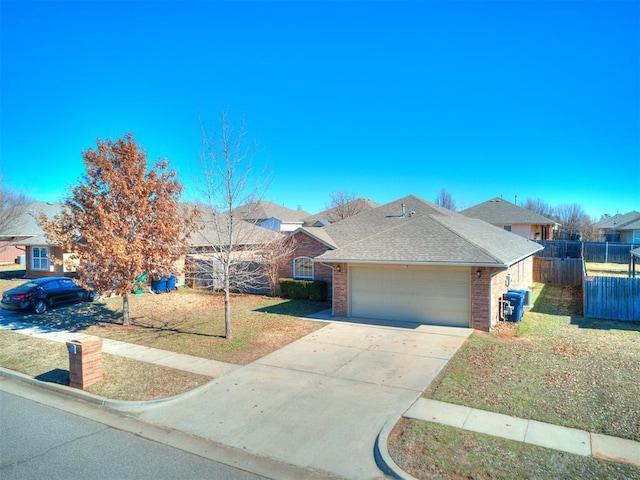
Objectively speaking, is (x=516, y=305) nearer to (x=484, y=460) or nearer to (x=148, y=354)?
(x=484, y=460)

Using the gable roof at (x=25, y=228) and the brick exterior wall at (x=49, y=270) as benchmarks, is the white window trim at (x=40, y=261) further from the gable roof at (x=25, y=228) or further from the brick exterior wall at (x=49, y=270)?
the gable roof at (x=25, y=228)

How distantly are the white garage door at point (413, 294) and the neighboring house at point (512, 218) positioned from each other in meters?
29.0

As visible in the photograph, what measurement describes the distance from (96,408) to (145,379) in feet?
4.49

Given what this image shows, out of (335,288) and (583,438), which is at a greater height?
(335,288)

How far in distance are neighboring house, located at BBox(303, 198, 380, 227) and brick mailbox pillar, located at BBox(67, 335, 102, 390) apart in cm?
3482

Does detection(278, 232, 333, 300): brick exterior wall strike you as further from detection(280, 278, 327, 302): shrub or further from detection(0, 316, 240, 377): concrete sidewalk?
detection(0, 316, 240, 377): concrete sidewalk

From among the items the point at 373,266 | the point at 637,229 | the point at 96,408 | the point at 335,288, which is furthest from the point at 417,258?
the point at 637,229

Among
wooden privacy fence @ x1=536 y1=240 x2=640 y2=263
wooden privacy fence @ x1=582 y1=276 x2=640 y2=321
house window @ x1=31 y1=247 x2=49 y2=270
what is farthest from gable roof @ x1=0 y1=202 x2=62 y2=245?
wooden privacy fence @ x1=536 y1=240 x2=640 y2=263

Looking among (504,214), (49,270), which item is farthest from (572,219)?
(49,270)

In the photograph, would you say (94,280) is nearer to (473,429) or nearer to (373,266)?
(373,266)

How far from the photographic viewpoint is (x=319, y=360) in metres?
10.7

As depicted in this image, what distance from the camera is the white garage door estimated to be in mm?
14133

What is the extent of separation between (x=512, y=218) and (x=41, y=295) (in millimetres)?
38432

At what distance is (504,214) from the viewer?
1640 inches
